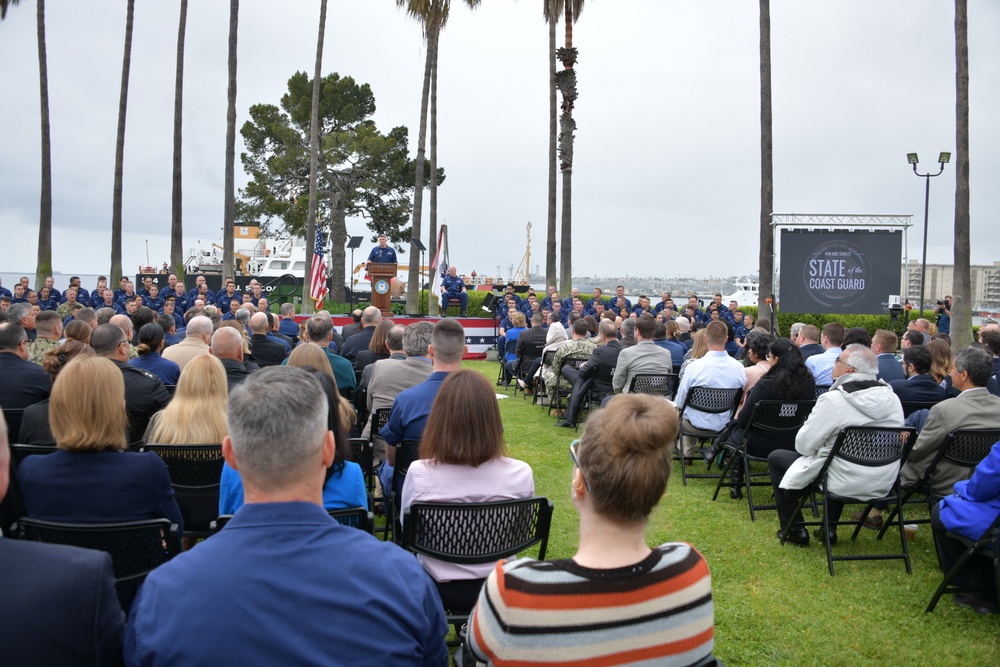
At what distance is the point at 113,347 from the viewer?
4887 mm

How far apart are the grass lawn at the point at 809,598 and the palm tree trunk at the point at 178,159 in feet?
65.6

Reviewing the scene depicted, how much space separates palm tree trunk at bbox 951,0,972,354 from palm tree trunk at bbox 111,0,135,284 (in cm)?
2253

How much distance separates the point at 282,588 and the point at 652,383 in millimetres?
6406

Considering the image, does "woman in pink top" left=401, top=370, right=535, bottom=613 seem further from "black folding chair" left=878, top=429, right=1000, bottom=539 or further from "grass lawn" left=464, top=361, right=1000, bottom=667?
"black folding chair" left=878, top=429, right=1000, bottom=539

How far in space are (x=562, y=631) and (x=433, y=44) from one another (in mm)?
23916

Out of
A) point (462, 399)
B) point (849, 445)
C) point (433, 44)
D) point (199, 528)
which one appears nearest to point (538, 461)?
point (849, 445)

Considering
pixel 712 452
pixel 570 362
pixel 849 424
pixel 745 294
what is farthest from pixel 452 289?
pixel 745 294

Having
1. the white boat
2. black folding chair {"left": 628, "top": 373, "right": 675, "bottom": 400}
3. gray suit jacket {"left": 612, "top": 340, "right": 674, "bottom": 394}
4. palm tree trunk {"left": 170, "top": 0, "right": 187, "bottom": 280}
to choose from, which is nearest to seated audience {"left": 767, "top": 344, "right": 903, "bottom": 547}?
black folding chair {"left": 628, "top": 373, "right": 675, "bottom": 400}

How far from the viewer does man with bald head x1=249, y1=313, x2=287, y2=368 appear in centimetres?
732

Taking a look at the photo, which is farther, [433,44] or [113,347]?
[433,44]

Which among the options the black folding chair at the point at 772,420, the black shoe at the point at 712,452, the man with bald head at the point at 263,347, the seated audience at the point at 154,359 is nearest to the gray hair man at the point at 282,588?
the seated audience at the point at 154,359

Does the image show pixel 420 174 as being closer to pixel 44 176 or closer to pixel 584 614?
pixel 44 176

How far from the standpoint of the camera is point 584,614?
5.51 feet

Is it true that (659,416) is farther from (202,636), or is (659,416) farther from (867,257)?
(867,257)
